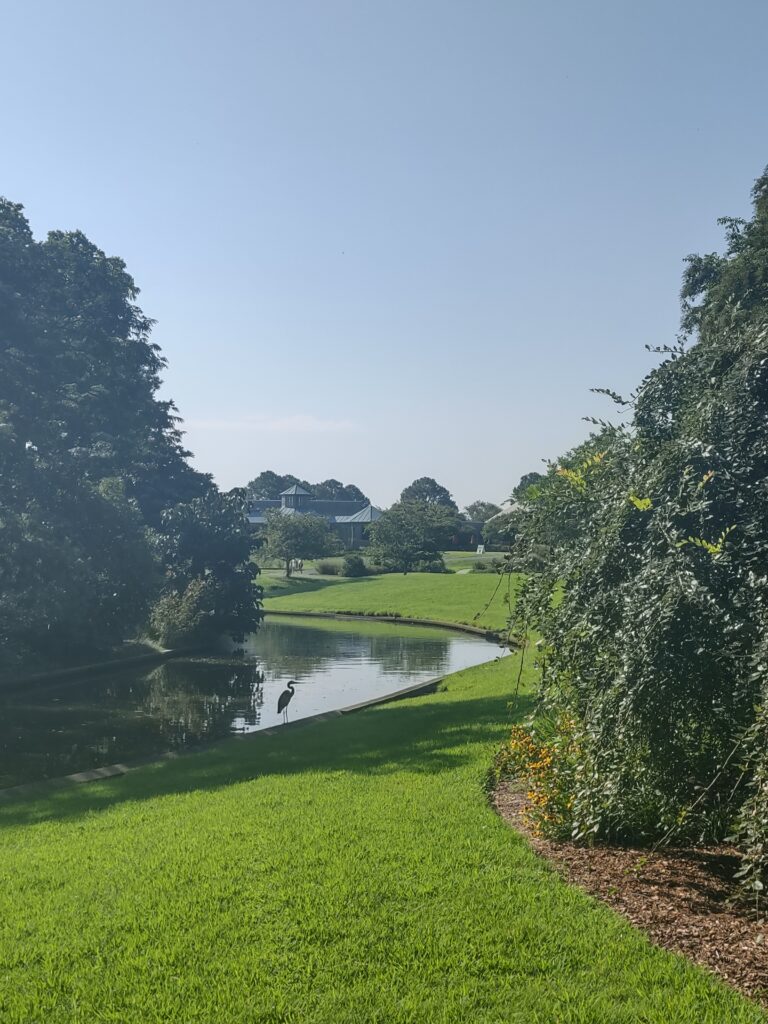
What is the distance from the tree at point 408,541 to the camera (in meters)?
74.2

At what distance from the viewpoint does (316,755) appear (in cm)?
1330

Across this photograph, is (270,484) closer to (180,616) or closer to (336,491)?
(336,491)

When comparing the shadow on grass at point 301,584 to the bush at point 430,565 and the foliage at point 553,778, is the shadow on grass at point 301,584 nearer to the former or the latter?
the bush at point 430,565

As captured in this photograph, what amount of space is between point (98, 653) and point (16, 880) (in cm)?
2316

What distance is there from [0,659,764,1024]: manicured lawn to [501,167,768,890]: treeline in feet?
2.85

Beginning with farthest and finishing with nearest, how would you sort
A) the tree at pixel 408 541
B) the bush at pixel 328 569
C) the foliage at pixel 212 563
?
the tree at pixel 408 541 < the bush at pixel 328 569 < the foliage at pixel 212 563

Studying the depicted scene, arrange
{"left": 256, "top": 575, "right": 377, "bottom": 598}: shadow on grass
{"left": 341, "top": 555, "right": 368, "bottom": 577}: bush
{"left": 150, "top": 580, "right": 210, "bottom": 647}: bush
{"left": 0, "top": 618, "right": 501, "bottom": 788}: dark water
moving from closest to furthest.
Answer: {"left": 0, "top": 618, "right": 501, "bottom": 788}: dark water < {"left": 150, "top": 580, "right": 210, "bottom": 647}: bush < {"left": 256, "top": 575, "right": 377, "bottom": 598}: shadow on grass < {"left": 341, "top": 555, "right": 368, "bottom": 577}: bush

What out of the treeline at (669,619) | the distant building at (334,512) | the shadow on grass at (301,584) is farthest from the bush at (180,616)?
the distant building at (334,512)

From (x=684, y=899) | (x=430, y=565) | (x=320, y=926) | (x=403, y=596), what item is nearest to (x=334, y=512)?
(x=430, y=565)

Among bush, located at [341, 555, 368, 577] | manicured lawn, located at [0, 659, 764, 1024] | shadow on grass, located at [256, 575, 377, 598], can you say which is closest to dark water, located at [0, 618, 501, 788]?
manicured lawn, located at [0, 659, 764, 1024]

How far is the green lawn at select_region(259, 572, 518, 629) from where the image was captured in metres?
46.5

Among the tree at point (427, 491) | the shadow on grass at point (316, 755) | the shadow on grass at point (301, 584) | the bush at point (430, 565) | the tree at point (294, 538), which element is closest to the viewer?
the shadow on grass at point (316, 755)

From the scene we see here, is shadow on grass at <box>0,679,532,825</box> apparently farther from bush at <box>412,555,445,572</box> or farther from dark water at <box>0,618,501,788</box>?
bush at <box>412,555,445,572</box>

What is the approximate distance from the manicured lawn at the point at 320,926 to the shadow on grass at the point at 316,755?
1.48 m
